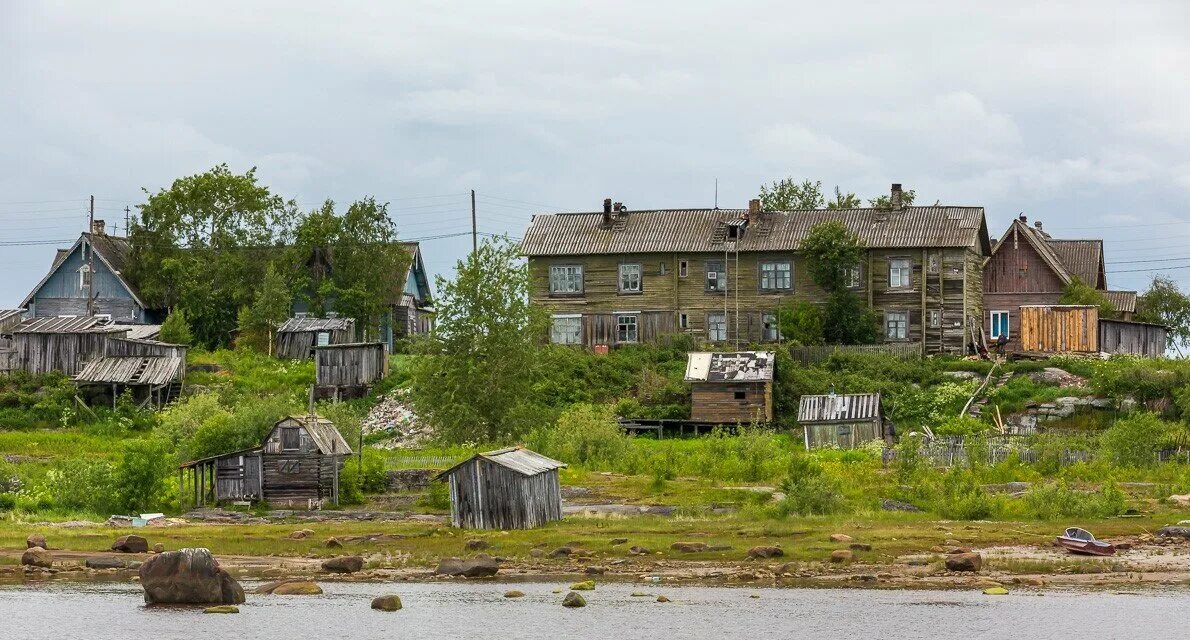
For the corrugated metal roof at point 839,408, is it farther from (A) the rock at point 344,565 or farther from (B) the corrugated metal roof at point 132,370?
(A) the rock at point 344,565

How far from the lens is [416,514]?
5212 centimetres

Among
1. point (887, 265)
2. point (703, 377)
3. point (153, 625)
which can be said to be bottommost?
point (153, 625)

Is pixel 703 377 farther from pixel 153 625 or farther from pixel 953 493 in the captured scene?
pixel 153 625

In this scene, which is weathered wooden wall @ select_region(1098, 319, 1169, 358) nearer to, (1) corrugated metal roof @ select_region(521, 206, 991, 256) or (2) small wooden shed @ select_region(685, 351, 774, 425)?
(1) corrugated metal roof @ select_region(521, 206, 991, 256)

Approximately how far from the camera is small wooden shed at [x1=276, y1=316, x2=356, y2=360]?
8144 cm

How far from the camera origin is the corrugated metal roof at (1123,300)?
3418 inches

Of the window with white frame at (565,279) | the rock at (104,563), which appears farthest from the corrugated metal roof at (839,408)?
the rock at (104,563)

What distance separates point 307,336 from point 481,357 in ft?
58.1

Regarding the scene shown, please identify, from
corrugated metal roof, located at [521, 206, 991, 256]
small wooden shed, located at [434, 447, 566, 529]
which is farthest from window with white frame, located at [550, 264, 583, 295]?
small wooden shed, located at [434, 447, 566, 529]

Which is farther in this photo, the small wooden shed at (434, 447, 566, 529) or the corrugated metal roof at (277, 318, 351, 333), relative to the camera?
the corrugated metal roof at (277, 318, 351, 333)

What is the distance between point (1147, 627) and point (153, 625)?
2035 centimetres

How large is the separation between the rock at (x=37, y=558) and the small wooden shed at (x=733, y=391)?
1274 inches

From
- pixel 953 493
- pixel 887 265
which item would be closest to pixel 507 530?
pixel 953 493

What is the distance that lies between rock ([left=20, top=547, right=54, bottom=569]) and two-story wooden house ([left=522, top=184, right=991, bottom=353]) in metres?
37.1
